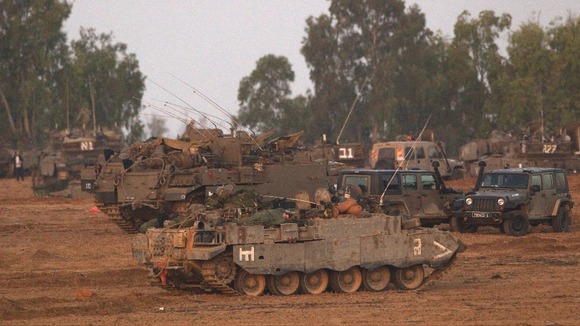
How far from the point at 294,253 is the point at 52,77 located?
60919 mm

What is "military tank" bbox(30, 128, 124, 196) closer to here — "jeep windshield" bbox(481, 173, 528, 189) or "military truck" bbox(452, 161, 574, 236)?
"jeep windshield" bbox(481, 173, 528, 189)

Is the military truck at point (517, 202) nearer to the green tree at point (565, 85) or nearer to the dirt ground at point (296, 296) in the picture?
the dirt ground at point (296, 296)

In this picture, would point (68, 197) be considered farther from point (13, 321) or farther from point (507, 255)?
point (13, 321)

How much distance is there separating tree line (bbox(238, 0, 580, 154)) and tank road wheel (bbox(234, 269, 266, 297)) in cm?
5336

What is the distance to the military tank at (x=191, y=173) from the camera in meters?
24.4

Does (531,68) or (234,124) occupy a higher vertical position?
(531,68)

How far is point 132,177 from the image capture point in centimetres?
2489

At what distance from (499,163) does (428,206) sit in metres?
19.3

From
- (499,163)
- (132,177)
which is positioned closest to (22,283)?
(132,177)

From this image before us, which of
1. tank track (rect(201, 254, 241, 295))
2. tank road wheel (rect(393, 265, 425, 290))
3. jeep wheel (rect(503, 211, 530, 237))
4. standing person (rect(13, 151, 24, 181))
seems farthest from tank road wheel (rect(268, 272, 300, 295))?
standing person (rect(13, 151, 24, 181))

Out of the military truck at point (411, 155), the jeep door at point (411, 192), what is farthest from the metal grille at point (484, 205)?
the military truck at point (411, 155)

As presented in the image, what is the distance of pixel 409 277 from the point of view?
54.8 feet

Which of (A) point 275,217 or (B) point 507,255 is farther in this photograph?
(B) point 507,255

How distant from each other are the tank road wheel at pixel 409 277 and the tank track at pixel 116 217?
1003 cm
